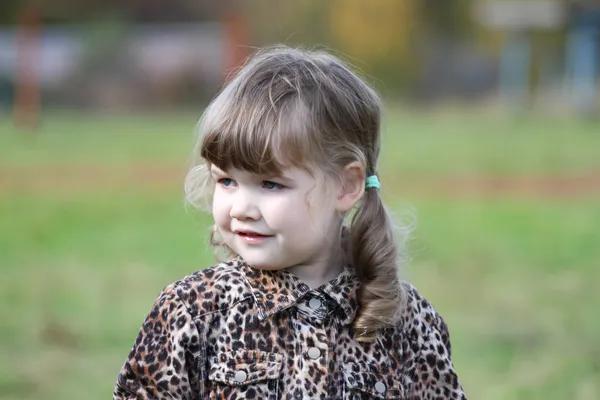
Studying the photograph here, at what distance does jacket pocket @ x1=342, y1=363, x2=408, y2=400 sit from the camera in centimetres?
245

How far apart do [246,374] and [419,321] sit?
0.50 metres

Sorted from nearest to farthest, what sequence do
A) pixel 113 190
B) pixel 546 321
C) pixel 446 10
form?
pixel 546 321 < pixel 113 190 < pixel 446 10

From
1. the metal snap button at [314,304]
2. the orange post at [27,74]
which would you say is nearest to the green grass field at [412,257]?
the metal snap button at [314,304]

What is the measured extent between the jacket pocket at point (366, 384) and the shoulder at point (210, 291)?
294 millimetres

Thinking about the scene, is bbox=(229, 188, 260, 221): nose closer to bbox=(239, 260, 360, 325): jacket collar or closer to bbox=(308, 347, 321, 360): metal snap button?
bbox=(239, 260, 360, 325): jacket collar

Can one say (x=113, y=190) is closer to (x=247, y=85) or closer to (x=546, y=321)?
(x=546, y=321)

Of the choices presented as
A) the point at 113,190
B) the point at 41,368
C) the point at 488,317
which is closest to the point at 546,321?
the point at 488,317

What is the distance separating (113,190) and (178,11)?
2534cm

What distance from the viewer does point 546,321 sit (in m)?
5.69

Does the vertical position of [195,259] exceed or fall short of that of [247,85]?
it falls short

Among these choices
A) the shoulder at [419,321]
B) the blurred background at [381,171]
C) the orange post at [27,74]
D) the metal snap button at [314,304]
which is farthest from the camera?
the orange post at [27,74]

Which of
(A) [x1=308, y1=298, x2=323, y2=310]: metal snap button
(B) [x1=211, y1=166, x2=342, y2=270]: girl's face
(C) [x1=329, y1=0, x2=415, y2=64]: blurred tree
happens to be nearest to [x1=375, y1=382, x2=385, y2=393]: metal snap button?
(A) [x1=308, y1=298, x2=323, y2=310]: metal snap button

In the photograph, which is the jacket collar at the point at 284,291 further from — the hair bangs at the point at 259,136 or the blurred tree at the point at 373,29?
the blurred tree at the point at 373,29

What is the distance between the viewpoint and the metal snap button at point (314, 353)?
2.43m
